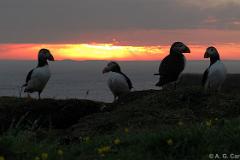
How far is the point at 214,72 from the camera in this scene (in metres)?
17.9

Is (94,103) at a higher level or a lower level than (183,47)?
lower

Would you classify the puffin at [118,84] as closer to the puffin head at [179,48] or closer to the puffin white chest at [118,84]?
the puffin white chest at [118,84]

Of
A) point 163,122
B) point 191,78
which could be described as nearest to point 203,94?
point 163,122

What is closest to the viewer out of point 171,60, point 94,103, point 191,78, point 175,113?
point 175,113

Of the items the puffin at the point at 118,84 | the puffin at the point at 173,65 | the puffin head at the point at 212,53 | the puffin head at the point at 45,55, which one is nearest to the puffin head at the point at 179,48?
the puffin at the point at 173,65

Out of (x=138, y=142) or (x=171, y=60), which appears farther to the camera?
(x=171, y=60)

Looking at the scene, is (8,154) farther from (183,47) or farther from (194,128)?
(183,47)

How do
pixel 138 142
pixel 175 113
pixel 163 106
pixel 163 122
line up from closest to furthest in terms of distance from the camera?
pixel 138 142, pixel 163 122, pixel 175 113, pixel 163 106

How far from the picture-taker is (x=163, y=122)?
11.3 meters

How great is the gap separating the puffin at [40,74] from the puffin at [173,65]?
4.20m

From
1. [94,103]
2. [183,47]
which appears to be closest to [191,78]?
[183,47]

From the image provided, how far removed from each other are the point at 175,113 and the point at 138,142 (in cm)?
452

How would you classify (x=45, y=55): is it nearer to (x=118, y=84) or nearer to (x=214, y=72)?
(x=118, y=84)

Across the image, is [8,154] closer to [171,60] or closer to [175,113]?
[175,113]
